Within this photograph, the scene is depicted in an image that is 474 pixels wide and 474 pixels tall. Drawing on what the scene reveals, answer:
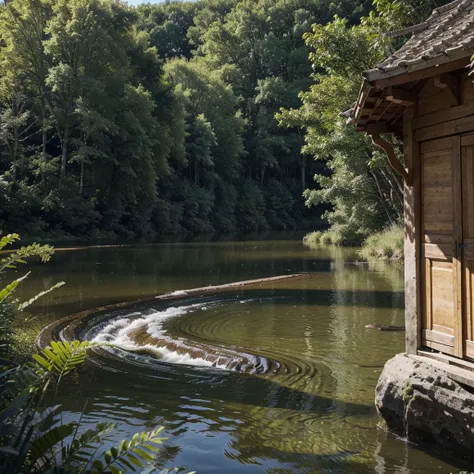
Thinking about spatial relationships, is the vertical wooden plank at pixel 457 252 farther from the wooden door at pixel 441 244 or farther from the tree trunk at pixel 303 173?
the tree trunk at pixel 303 173

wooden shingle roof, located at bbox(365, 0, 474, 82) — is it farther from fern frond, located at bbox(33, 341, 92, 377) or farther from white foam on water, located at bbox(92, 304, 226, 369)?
white foam on water, located at bbox(92, 304, 226, 369)

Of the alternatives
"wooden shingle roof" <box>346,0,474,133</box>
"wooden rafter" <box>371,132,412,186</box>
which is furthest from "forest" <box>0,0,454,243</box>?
"wooden rafter" <box>371,132,412,186</box>

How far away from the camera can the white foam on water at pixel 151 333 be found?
365 inches

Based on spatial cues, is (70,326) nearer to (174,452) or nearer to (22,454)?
(174,452)

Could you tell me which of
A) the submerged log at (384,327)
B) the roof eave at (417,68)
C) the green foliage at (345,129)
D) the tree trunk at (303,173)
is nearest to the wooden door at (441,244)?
the roof eave at (417,68)

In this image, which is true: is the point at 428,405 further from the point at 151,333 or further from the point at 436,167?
the point at 151,333

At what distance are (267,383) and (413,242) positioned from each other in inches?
110

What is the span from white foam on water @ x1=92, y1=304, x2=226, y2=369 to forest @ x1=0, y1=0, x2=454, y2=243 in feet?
19.3

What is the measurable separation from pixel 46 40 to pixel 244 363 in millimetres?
35782

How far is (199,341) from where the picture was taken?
10.3 metres

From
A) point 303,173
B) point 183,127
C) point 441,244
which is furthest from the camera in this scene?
point 303,173

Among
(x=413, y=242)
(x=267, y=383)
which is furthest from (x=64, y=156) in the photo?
(x=413, y=242)

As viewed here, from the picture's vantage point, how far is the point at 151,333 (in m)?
11.0

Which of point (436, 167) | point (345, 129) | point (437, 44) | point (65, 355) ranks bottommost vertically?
point (65, 355)
